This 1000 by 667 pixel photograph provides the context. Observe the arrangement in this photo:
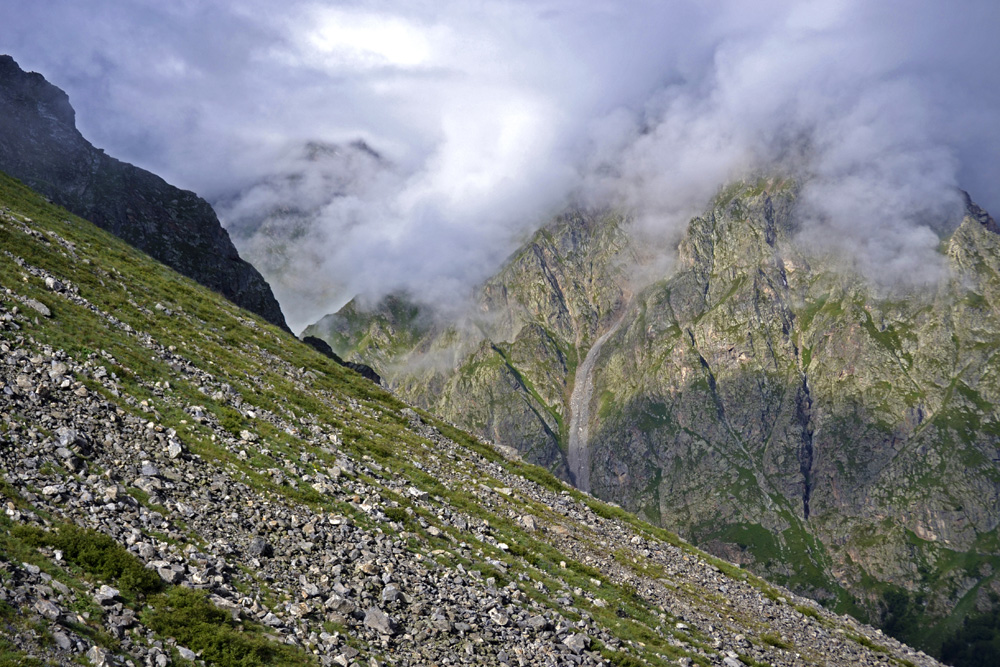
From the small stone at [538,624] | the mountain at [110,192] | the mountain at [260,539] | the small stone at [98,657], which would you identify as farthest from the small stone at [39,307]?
the mountain at [110,192]

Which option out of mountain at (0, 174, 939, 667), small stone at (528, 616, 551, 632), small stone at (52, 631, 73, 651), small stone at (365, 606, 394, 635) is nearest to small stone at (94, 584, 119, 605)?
mountain at (0, 174, 939, 667)

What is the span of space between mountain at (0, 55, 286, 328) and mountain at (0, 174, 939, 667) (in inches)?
2909

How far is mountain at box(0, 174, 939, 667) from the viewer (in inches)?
607

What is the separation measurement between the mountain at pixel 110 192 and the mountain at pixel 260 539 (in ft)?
242

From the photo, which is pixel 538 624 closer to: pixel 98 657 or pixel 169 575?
pixel 169 575

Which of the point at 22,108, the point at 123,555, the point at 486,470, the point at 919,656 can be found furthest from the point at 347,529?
the point at 22,108

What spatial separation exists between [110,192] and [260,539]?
130 m

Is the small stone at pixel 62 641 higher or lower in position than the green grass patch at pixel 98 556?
lower

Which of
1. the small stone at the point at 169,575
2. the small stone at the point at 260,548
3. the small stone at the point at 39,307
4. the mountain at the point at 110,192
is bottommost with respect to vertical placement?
the small stone at the point at 169,575

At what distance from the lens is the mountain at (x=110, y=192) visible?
375 ft

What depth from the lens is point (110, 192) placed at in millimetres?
122062

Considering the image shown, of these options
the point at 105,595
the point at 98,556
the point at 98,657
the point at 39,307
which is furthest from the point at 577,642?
the point at 39,307

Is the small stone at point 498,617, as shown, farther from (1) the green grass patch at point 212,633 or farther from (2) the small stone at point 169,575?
(2) the small stone at point 169,575

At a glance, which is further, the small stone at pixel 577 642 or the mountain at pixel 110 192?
the mountain at pixel 110 192
